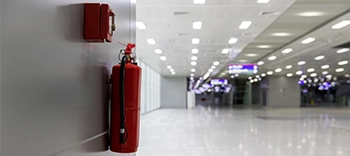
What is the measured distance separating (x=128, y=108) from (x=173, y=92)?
110ft

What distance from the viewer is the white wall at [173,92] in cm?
3612

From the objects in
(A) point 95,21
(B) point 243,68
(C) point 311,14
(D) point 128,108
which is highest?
(C) point 311,14

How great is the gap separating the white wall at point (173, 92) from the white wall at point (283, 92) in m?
11.1

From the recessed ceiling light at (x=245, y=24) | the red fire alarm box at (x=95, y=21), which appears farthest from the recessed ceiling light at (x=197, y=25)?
the red fire alarm box at (x=95, y=21)

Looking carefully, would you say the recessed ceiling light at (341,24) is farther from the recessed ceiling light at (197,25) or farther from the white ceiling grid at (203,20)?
the recessed ceiling light at (197,25)

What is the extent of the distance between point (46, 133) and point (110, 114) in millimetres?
1403

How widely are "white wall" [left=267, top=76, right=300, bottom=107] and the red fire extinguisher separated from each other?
38.8 meters

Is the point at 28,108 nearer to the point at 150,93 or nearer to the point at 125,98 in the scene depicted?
the point at 125,98

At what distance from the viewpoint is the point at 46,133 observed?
2004mm

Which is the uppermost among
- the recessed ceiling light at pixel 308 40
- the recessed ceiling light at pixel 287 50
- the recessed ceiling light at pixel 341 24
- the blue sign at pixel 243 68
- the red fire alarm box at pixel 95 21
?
the recessed ceiling light at pixel 341 24

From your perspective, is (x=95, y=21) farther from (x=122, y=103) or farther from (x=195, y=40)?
(x=195, y=40)

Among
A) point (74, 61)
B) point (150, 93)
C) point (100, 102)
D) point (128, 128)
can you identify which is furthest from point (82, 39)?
point (150, 93)

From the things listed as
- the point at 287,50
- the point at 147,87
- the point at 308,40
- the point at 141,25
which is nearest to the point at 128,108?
the point at 141,25

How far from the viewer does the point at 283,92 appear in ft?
134
